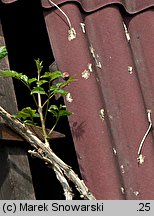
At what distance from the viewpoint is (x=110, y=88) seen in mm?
2344

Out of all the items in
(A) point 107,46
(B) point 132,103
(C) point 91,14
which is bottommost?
(B) point 132,103

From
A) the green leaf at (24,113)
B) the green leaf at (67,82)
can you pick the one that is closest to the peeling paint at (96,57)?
the green leaf at (67,82)

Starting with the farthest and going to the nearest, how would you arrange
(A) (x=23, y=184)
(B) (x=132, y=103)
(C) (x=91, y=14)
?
(C) (x=91, y=14) → (B) (x=132, y=103) → (A) (x=23, y=184)

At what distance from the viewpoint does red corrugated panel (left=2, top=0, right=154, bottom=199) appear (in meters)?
2.21

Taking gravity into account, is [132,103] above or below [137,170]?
above

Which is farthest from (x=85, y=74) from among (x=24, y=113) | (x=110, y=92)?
(x=24, y=113)

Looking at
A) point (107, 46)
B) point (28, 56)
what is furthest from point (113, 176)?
Answer: point (28, 56)

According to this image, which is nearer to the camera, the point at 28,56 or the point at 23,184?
the point at 23,184

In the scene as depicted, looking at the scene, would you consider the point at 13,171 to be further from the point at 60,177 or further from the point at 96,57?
the point at 96,57

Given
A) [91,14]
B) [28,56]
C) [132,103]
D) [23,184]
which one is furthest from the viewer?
[28,56]

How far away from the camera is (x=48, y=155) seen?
2.22 m

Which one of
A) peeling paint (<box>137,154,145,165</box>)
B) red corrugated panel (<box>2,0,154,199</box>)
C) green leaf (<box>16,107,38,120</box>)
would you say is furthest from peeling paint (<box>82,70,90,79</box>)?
peeling paint (<box>137,154,145,165</box>)

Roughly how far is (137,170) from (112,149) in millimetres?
121

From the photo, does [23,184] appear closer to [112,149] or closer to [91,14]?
[112,149]
